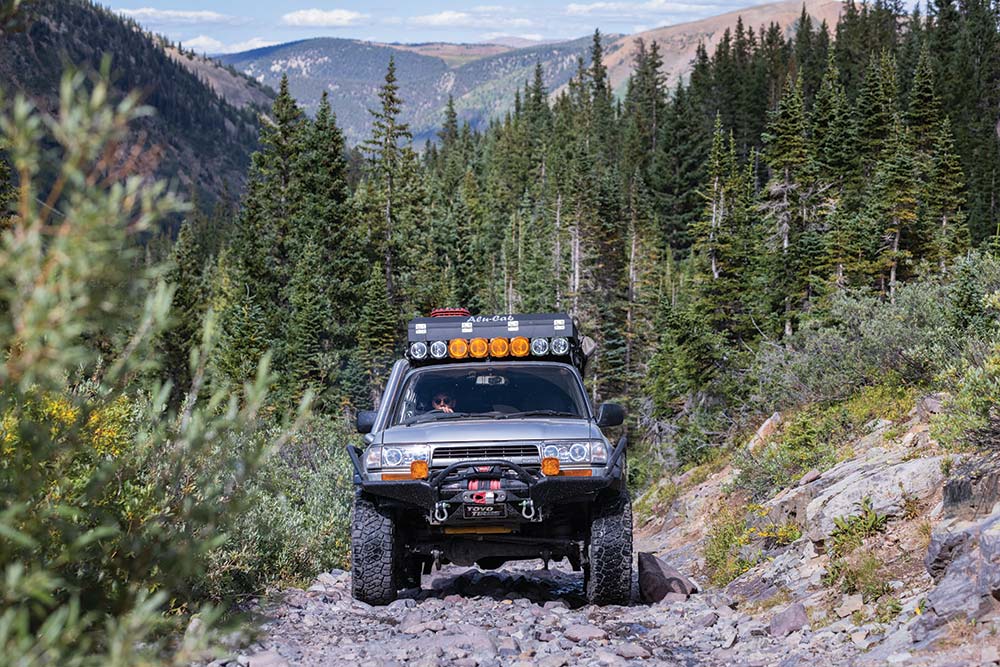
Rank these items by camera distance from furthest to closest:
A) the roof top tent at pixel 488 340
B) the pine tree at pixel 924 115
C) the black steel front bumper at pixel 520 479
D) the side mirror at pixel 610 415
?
1. the pine tree at pixel 924 115
2. the roof top tent at pixel 488 340
3. the side mirror at pixel 610 415
4. the black steel front bumper at pixel 520 479

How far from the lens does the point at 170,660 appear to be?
2727 millimetres

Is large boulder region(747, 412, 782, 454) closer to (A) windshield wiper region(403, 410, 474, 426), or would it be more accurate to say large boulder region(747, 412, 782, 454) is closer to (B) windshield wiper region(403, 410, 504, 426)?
(B) windshield wiper region(403, 410, 504, 426)

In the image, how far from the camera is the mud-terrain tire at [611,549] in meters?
8.63

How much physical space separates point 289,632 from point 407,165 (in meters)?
59.9

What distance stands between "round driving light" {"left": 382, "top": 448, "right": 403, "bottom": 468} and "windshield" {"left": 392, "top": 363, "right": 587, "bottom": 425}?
3.02 feet

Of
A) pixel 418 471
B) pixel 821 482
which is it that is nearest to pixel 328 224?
pixel 821 482

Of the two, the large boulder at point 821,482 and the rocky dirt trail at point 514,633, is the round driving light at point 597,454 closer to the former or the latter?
the rocky dirt trail at point 514,633

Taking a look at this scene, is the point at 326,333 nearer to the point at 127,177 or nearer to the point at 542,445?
the point at 542,445

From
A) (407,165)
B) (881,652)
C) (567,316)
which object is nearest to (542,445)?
(567,316)

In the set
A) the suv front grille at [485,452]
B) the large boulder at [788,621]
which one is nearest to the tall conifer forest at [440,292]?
the suv front grille at [485,452]

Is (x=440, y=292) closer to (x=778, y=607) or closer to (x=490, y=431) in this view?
(x=490, y=431)

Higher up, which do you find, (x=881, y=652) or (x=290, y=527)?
(x=881, y=652)

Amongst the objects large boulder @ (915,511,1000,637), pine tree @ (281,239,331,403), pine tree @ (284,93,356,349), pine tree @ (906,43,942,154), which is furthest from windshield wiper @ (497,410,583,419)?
pine tree @ (906,43,942,154)

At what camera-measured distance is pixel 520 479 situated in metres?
8.32
